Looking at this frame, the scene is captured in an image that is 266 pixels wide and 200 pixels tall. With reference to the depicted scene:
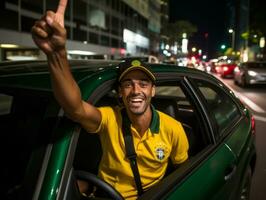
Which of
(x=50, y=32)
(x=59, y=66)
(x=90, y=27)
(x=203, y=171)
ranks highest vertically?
(x=90, y=27)

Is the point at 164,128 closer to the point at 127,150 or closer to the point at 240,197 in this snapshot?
the point at 127,150

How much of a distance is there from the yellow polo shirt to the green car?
0.13 meters

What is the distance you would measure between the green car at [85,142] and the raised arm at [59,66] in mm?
59

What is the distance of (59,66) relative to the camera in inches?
79.5

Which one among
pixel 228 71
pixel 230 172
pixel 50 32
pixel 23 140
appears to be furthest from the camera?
pixel 228 71

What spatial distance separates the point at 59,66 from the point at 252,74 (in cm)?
2181

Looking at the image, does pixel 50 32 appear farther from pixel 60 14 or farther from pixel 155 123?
pixel 155 123

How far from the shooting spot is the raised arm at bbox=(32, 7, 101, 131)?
1.87m

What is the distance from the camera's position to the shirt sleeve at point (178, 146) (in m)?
2.79

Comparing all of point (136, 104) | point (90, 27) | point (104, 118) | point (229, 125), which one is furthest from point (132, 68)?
point (90, 27)

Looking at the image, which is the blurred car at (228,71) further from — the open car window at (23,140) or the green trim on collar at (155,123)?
the open car window at (23,140)

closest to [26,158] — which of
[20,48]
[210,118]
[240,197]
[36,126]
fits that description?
[36,126]

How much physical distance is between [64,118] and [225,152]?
1.47 metres

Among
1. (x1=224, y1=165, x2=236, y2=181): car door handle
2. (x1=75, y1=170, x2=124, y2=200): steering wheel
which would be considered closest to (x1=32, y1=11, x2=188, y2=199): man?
(x1=75, y1=170, x2=124, y2=200): steering wheel
